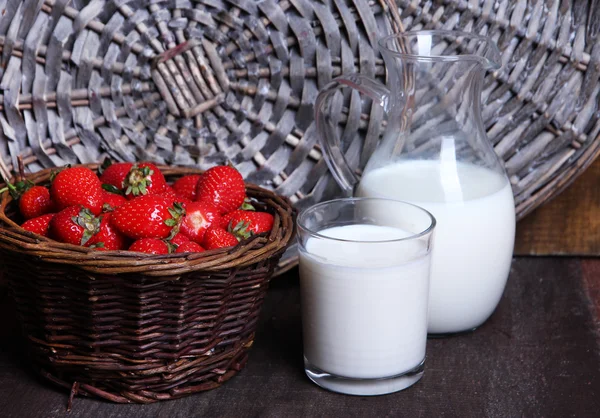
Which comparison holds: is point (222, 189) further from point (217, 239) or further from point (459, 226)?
point (459, 226)

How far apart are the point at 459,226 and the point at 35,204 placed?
1.70 ft

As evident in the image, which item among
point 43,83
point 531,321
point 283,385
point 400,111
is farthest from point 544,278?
point 43,83

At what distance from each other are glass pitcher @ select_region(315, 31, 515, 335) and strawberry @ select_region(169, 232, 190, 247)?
0.26m

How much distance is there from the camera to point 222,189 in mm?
1009

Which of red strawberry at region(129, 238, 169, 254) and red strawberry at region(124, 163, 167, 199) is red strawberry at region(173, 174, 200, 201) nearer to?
red strawberry at region(124, 163, 167, 199)

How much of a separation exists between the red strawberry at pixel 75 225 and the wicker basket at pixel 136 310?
1.8 inches

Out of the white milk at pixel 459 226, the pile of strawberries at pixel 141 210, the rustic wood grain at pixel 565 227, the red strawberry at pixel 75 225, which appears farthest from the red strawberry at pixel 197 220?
the rustic wood grain at pixel 565 227

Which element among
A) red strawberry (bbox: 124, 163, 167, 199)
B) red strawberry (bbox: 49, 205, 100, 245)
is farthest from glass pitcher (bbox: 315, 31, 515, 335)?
red strawberry (bbox: 49, 205, 100, 245)

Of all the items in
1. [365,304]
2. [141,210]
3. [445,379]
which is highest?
[141,210]

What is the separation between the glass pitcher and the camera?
1.02 m

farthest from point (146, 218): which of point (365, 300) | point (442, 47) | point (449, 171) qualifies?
point (442, 47)

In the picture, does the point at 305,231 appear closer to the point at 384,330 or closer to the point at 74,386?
the point at 384,330

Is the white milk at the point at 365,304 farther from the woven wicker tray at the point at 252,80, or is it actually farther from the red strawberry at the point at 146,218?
the woven wicker tray at the point at 252,80

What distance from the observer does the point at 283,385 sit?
0.98m
